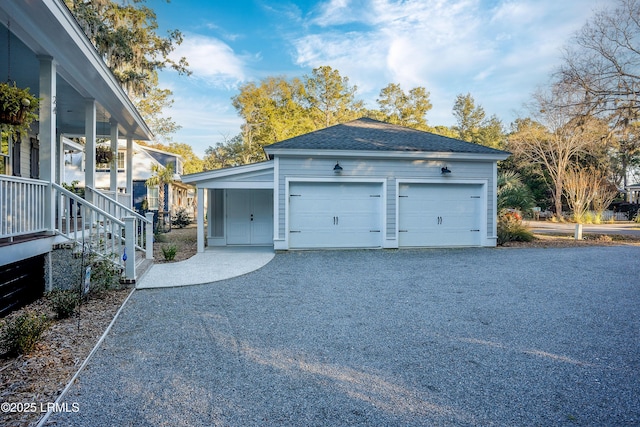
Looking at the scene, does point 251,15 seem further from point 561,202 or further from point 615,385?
point 561,202

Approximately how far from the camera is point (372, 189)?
10352 millimetres

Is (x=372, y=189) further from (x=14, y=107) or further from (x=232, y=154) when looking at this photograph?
(x=232, y=154)

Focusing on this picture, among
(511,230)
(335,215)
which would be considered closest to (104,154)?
(335,215)

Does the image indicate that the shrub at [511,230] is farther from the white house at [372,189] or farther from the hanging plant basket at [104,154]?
the hanging plant basket at [104,154]

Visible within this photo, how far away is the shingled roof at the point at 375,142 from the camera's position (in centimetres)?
1002

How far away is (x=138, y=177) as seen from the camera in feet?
61.6

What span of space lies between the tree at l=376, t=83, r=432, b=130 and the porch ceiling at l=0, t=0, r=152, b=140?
25.5 metres

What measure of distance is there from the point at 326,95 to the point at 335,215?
66.9 ft

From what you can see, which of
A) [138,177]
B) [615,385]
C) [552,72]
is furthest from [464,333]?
[138,177]

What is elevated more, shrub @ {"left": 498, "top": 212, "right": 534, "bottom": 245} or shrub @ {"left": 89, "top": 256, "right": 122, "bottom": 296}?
shrub @ {"left": 498, "top": 212, "right": 534, "bottom": 245}

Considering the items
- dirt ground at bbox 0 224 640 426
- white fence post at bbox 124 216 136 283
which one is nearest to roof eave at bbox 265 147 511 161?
white fence post at bbox 124 216 136 283

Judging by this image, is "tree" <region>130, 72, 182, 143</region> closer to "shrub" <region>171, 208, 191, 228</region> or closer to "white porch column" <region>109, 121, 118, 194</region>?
"shrub" <region>171, 208, 191, 228</region>

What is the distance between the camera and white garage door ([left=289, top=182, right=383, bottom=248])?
10062 millimetres

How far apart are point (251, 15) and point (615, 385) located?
1668cm
